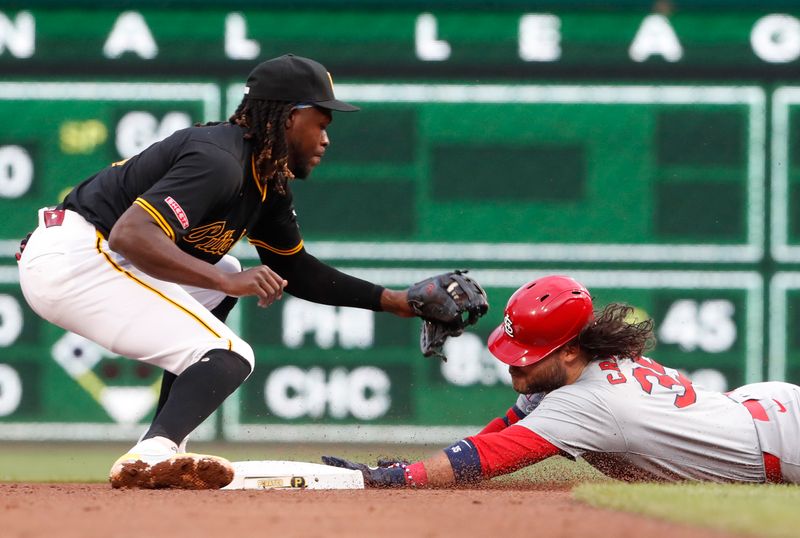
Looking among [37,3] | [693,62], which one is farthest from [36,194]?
[693,62]

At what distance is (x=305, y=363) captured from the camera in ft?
22.3

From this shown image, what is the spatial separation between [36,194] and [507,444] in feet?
12.0

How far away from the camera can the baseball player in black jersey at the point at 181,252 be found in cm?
395

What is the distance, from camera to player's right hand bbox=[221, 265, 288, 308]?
157 inches

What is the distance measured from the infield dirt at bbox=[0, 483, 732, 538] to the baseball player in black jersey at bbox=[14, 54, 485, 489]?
243mm

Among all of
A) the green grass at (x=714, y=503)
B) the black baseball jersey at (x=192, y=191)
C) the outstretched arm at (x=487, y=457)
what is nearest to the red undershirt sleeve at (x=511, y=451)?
the outstretched arm at (x=487, y=457)

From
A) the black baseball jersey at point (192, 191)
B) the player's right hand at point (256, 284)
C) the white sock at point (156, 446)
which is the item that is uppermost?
the black baseball jersey at point (192, 191)

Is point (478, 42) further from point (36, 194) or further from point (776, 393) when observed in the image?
point (776, 393)

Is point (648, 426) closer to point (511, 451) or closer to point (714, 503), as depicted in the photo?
point (511, 451)

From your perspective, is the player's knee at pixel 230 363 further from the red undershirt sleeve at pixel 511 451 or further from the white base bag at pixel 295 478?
the red undershirt sleeve at pixel 511 451

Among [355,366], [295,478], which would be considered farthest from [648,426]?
[355,366]

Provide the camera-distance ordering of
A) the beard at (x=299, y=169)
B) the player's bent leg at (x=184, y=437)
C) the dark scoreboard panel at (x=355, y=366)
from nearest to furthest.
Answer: the player's bent leg at (x=184, y=437) < the beard at (x=299, y=169) < the dark scoreboard panel at (x=355, y=366)

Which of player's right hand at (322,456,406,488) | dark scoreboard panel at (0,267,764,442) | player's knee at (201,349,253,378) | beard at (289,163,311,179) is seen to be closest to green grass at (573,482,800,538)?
player's right hand at (322,456,406,488)

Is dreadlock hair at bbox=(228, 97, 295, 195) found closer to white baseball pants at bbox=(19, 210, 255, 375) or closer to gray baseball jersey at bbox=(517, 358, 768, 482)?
white baseball pants at bbox=(19, 210, 255, 375)
